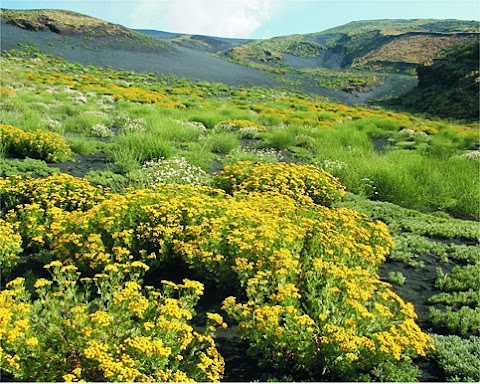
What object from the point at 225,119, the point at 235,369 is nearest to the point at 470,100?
the point at 225,119

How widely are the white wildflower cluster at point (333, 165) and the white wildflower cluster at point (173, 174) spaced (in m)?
2.90

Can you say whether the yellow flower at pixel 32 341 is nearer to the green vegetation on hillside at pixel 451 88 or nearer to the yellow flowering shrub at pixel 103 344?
the yellow flowering shrub at pixel 103 344

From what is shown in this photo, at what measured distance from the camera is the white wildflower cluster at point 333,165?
9.36 meters

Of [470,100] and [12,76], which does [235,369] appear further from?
[470,100]

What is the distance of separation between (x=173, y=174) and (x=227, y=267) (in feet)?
13.3

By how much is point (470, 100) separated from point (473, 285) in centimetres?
4157

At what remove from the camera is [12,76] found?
24812 millimetres

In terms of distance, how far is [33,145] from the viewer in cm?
934

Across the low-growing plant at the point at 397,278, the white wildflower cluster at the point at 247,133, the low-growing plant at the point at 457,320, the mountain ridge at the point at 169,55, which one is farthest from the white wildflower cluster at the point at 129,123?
the mountain ridge at the point at 169,55

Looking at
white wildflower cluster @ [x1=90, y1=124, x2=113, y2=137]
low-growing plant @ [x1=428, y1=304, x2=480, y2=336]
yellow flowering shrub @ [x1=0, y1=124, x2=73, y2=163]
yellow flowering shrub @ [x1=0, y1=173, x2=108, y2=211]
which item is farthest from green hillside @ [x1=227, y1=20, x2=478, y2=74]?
low-growing plant @ [x1=428, y1=304, x2=480, y2=336]

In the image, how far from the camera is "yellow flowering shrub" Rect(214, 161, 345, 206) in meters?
7.07

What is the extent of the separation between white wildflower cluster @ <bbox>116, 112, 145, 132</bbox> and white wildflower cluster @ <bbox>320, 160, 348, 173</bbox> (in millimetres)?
5640

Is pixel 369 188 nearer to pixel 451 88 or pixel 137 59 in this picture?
pixel 451 88

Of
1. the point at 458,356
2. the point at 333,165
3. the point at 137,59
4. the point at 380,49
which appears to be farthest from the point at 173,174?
the point at 380,49
